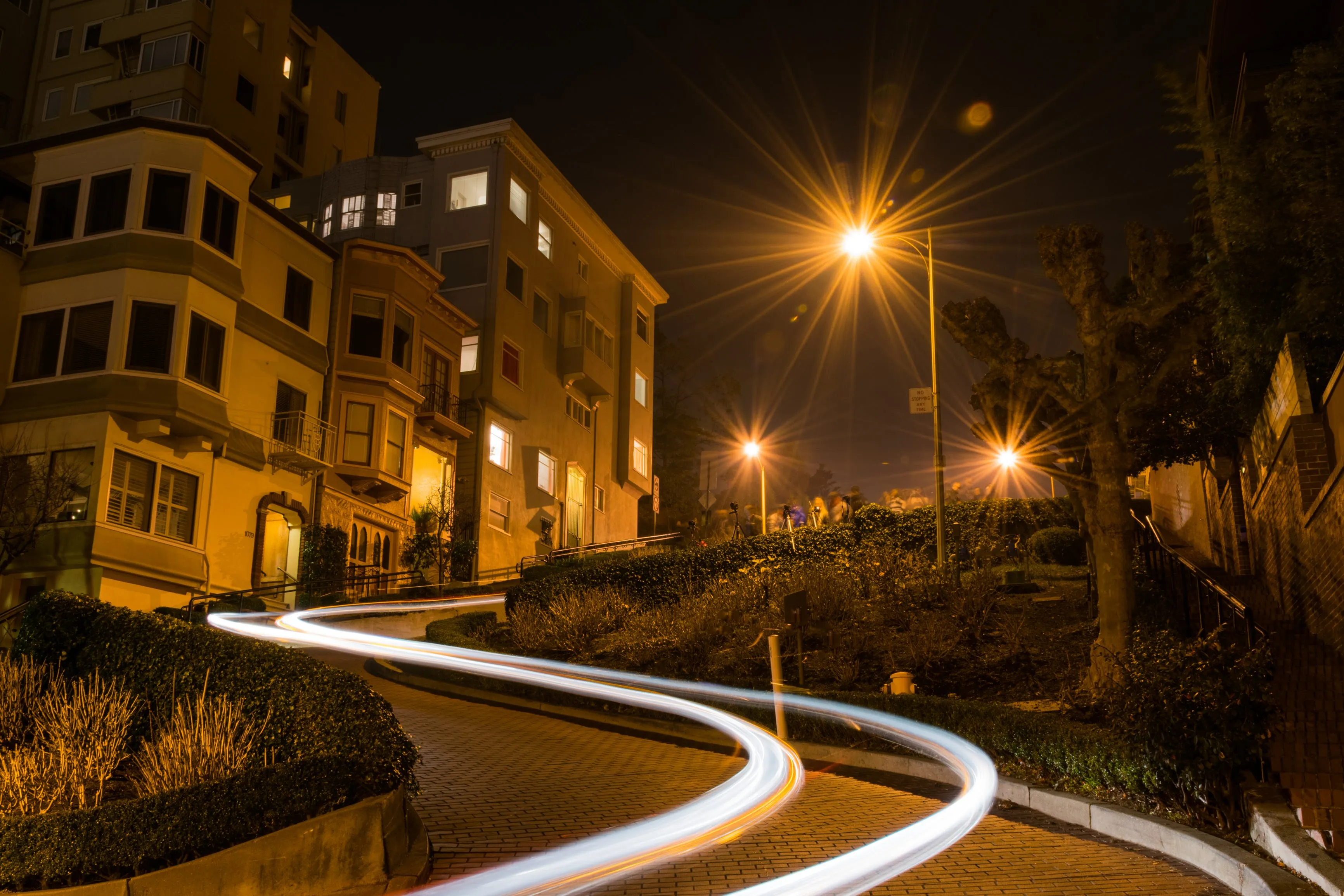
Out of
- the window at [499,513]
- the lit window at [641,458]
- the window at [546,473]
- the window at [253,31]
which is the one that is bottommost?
the window at [499,513]

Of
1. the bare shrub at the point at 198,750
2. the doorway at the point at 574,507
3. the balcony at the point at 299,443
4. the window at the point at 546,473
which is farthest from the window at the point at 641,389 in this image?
the bare shrub at the point at 198,750

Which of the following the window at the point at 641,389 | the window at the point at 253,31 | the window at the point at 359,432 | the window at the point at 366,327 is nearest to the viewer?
the window at the point at 359,432

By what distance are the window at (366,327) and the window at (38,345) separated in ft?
29.5

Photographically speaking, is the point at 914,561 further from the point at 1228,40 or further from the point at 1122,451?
the point at 1228,40

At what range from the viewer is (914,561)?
933 inches

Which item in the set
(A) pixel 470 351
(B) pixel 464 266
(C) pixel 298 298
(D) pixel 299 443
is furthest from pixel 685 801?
(B) pixel 464 266

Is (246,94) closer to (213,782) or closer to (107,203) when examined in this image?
(107,203)

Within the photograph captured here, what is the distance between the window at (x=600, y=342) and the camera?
50.1 metres

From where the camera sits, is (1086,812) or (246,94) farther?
(246,94)

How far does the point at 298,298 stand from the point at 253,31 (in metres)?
21.9

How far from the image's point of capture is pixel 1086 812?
34.3 feet

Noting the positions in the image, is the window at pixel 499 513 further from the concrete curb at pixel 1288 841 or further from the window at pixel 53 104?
the concrete curb at pixel 1288 841

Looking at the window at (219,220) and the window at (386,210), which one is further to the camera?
the window at (386,210)

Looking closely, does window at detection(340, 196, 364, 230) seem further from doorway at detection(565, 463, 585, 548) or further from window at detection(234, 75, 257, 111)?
doorway at detection(565, 463, 585, 548)
